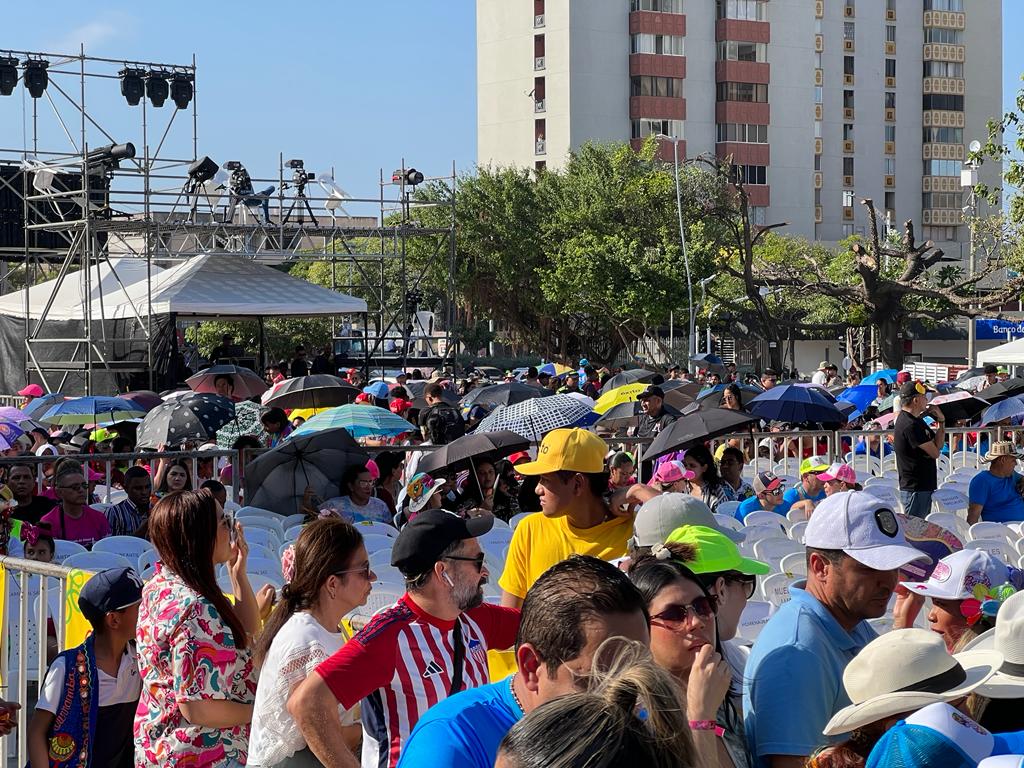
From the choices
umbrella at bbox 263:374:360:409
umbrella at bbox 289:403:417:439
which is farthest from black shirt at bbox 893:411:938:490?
umbrella at bbox 263:374:360:409

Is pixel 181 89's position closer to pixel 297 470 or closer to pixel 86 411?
pixel 86 411

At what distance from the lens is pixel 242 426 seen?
43.4 ft

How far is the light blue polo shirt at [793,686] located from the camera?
3.49 m

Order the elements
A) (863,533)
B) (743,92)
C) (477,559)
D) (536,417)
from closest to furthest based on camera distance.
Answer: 1. (863,533)
2. (477,559)
3. (536,417)
4. (743,92)

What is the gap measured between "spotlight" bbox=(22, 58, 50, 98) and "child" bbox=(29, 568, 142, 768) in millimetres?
30700

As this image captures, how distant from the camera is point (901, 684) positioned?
3117mm

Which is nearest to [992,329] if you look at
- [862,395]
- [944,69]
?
[862,395]

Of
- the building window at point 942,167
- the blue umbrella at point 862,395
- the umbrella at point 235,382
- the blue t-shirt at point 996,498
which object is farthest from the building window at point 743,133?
the blue t-shirt at point 996,498

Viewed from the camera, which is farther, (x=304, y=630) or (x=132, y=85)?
(x=132, y=85)

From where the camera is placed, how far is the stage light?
32.8m

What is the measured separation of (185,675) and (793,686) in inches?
72.6

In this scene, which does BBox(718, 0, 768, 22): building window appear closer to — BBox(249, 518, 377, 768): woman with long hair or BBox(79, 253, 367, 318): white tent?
BBox(79, 253, 367, 318): white tent

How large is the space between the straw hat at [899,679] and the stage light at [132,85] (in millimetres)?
31965

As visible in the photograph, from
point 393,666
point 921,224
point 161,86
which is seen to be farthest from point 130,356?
point 921,224
